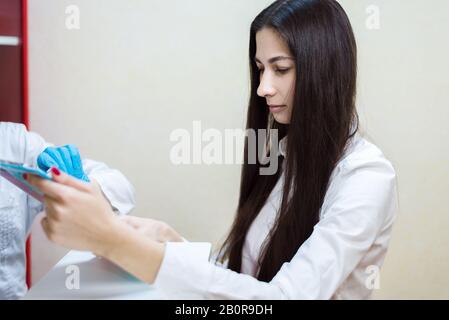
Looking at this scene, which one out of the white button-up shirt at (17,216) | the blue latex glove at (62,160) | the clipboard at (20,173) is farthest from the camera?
the white button-up shirt at (17,216)

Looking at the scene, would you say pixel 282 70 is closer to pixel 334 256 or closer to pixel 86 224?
pixel 334 256

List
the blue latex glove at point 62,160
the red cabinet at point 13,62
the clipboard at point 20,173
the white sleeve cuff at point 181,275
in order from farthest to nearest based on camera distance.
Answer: the red cabinet at point 13,62 < the blue latex glove at point 62,160 < the white sleeve cuff at point 181,275 < the clipboard at point 20,173

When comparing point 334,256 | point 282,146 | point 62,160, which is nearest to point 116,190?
point 62,160

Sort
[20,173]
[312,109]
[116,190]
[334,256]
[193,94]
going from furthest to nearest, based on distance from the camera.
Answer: [193,94]
[116,190]
[312,109]
[334,256]
[20,173]

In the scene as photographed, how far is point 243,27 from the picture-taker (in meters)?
1.67

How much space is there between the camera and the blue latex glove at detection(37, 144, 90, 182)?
100cm

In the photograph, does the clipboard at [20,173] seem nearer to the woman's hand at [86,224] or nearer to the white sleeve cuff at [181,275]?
the woman's hand at [86,224]

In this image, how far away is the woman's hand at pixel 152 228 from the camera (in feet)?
2.86

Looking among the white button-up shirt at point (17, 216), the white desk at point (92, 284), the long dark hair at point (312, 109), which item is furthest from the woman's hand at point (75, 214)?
the white button-up shirt at point (17, 216)

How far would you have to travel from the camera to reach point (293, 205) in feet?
2.86

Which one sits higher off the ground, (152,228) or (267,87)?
(267,87)

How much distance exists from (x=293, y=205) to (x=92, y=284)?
37 centimetres
